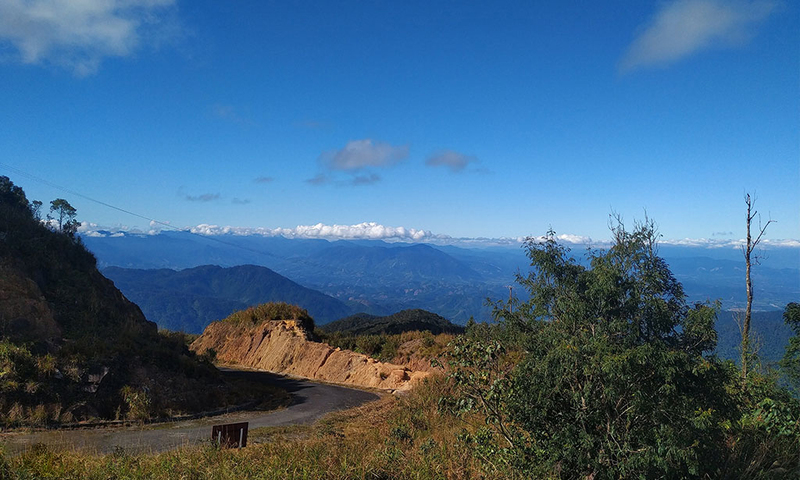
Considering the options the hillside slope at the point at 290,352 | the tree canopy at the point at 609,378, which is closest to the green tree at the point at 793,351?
the tree canopy at the point at 609,378

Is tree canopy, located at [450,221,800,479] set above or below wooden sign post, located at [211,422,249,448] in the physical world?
above

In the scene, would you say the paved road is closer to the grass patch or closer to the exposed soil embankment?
the grass patch

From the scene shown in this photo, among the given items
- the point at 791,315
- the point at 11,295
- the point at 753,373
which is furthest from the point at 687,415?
the point at 11,295

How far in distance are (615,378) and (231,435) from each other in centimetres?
811

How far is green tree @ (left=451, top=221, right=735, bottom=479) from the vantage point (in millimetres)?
5887

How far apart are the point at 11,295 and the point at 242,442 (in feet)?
57.7

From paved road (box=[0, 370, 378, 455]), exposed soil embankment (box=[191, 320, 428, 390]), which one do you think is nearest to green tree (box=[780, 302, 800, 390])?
paved road (box=[0, 370, 378, 455])

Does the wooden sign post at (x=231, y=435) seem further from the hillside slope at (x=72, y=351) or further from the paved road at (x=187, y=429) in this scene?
the hillside slope at (x=72, y=351)

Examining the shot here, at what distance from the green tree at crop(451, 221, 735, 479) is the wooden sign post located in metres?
5.40

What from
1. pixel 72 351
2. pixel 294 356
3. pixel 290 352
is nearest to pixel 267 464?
pixel 72 351

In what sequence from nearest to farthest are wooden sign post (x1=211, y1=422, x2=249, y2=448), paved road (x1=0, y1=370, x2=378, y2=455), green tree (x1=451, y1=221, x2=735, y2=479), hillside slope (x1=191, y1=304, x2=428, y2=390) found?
green tree (x1=451, y1=221, x2=735, y2=479)
wooden sign post (x1=211, y1=422, x2=249, y2=448)
paved road (x1=0, y1=370, x2=378, y2=455)
hillside slope (x1=191, y1=304, x2=428, y2=390)

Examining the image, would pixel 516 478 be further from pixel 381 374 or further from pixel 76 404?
pixel 381 374

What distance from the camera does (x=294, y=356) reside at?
111 ft

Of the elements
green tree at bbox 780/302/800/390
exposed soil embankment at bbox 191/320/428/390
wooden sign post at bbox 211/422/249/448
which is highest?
green tree at bbox 780/302/800/390
